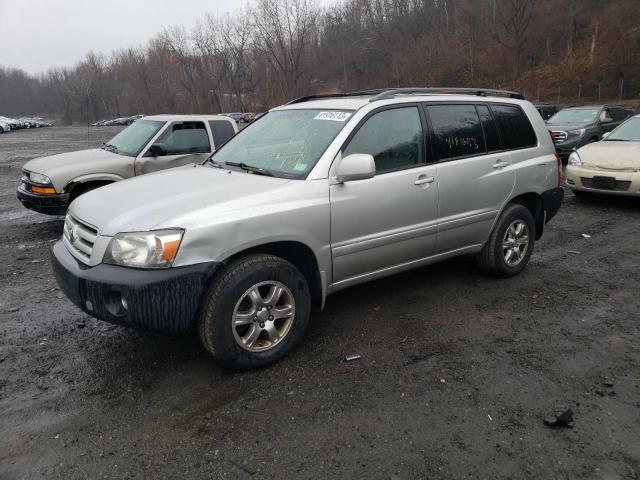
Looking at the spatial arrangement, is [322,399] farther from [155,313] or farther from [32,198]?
[32,198]

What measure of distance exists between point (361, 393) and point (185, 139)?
5.72 meters

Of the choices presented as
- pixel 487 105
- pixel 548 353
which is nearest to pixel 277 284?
pixel 548 353

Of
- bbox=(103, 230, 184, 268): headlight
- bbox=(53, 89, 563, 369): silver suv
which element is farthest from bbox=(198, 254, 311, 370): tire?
bbox=(103, 230, 184, 268): headlight

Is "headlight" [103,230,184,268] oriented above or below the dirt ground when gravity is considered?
above

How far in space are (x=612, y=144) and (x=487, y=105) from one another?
17.1 feet

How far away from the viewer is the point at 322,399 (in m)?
3.11

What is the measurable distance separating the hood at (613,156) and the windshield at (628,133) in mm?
262

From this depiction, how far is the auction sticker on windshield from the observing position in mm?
3920

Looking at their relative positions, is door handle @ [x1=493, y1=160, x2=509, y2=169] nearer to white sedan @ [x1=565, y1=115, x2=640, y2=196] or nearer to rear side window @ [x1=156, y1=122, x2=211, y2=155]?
white sedan @ [x1=565, y1=115, x2=640, y2=196]

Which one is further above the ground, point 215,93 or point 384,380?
point 215,93

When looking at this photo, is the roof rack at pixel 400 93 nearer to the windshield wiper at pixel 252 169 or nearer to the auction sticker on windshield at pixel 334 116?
the auction sticker on windshield at pixel 334 116

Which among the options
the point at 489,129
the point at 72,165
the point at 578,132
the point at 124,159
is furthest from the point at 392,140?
the point at 578,132

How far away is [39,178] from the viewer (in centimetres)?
700

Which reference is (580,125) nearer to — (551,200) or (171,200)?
(551,200)
